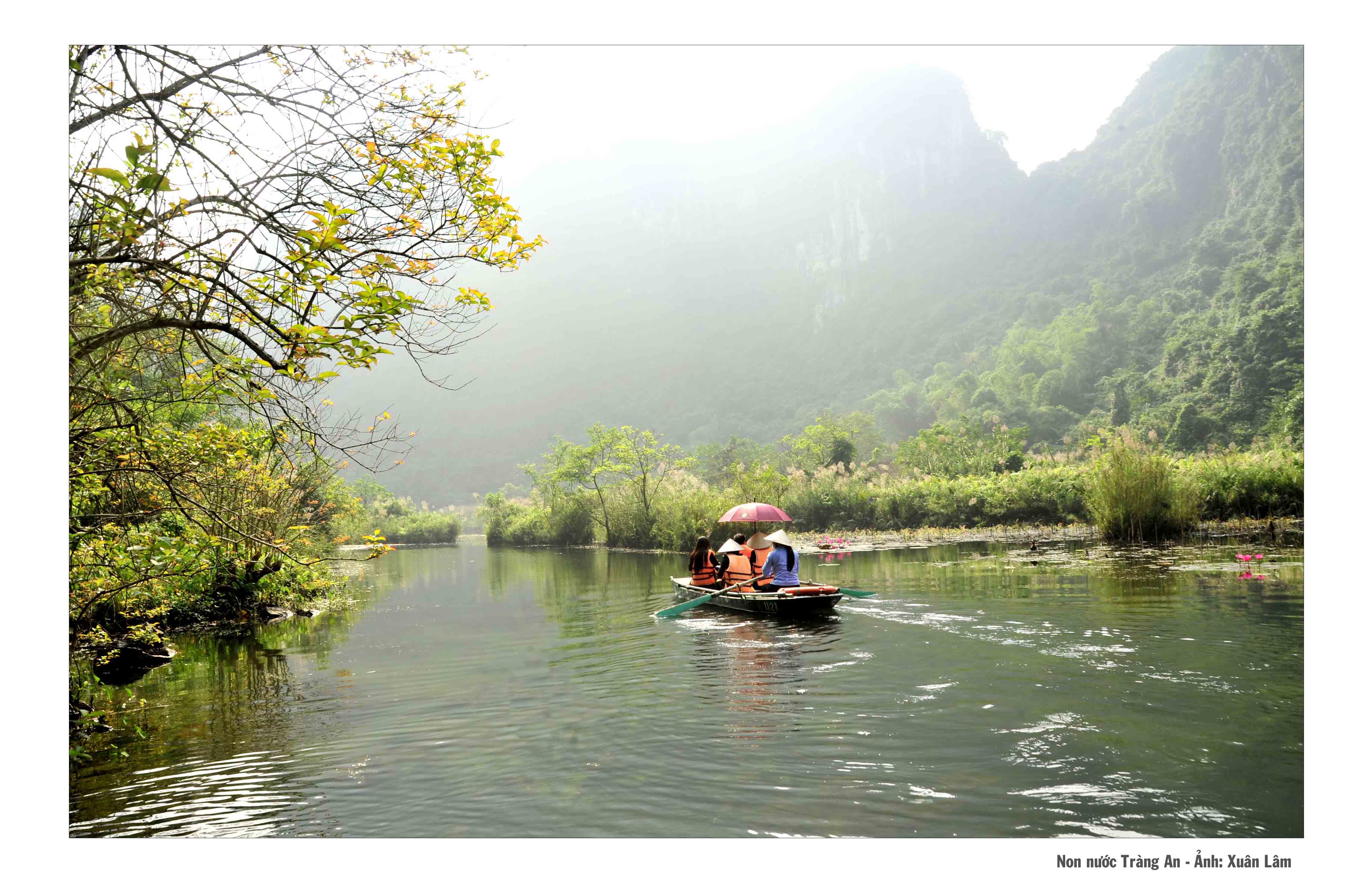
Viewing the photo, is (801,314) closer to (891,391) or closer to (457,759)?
(891,391)

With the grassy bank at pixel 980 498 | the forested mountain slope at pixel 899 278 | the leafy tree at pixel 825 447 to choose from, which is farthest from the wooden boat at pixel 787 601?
the forested mountain slope at pixel 899 278

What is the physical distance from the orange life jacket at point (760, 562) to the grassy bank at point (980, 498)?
867 centimetres

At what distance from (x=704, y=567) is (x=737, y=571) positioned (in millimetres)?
625

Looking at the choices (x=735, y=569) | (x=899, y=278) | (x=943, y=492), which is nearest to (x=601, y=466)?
(x=943, y=492)

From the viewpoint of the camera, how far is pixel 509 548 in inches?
1542

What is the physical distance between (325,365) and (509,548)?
35.9m

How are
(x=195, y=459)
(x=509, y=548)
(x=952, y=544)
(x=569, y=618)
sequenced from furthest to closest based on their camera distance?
(x=509, y=548), (x=952, y=544), (x=569, y=618), (x=195, y=459)

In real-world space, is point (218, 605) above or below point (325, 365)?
below

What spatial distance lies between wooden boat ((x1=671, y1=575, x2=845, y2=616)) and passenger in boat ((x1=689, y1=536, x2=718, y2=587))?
0.56 m

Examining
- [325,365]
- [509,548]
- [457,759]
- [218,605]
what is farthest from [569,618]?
[509,548]

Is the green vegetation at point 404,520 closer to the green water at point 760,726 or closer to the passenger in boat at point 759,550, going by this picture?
the passenger in boat at point 759,550

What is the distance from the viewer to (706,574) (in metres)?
13.7

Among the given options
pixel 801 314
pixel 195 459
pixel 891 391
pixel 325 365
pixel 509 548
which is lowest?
pixel 509 548

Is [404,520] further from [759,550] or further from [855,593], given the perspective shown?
[855,593]
